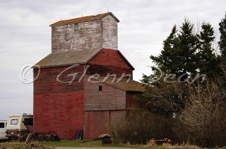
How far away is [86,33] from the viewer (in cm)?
5119

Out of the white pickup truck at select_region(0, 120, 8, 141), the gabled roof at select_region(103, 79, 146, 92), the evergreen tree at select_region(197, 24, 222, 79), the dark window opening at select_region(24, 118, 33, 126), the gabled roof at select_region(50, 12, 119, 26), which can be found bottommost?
the white pickup truck at select_region(0, 120, 8, 141)

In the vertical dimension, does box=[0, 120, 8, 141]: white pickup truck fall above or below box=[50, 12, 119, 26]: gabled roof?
below

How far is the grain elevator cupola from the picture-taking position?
50500 mm

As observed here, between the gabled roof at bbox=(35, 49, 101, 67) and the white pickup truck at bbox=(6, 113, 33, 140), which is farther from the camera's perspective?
the gabled roof at bbox=(35, 49, 101, 67)

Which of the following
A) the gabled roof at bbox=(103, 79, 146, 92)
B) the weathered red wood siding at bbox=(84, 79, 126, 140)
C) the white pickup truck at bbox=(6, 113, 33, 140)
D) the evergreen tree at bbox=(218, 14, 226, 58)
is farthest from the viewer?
the evergreen tree at bbox=(218, 14, 226, 58)

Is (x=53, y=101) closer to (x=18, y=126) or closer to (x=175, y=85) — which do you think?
(x=18, y=126)

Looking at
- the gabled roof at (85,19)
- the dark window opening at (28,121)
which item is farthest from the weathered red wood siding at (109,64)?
the dark window opening at (28,121)

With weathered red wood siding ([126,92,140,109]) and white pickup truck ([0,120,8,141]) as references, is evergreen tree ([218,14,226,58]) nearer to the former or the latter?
weathered red wood siding ([126,92,140,109])

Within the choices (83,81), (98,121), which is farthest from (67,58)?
(98,121)

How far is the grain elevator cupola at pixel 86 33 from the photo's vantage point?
50.5 metres

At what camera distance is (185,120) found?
1457 inches

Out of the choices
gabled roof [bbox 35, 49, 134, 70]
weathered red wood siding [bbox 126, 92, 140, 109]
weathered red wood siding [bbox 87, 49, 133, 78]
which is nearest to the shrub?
weathered red wood siding [bbox 126, 92, 140, 109]

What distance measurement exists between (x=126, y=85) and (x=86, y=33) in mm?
7148

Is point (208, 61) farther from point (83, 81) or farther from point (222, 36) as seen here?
point (83, 81)
